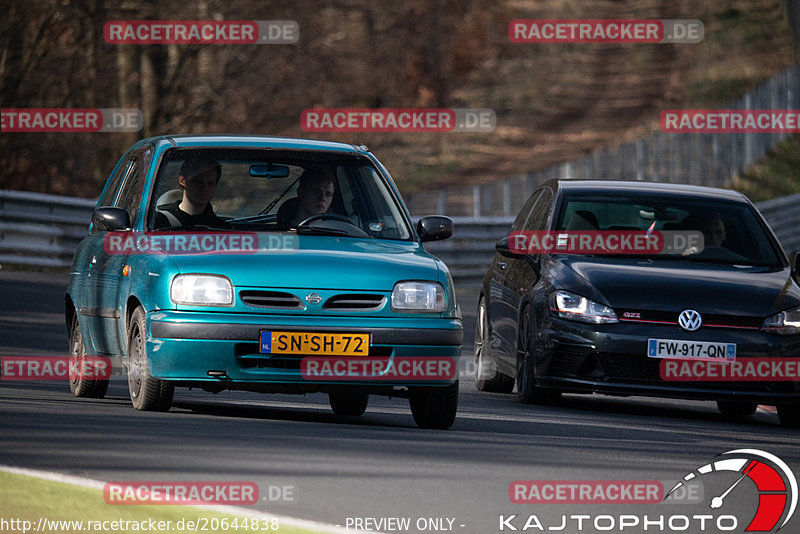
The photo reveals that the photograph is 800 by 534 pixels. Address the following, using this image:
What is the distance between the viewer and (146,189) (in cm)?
1128

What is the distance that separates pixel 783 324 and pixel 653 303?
0.92 m

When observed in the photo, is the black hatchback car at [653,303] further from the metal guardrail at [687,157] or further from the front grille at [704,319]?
the metal guardrail at [687,157]

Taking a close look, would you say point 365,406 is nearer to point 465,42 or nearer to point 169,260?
point 169,260

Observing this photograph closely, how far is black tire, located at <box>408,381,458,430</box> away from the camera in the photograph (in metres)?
10.7

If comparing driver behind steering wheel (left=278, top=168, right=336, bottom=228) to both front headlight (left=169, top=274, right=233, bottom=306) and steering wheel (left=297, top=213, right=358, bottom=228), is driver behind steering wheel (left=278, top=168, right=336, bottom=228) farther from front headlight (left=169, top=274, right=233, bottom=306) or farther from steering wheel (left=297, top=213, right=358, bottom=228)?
front headlight (left=169, top=274, right=233, bottom=306)

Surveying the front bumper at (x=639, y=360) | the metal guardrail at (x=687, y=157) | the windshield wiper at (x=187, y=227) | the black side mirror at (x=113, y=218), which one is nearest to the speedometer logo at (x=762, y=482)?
the front bumper at (x=639, y=360)

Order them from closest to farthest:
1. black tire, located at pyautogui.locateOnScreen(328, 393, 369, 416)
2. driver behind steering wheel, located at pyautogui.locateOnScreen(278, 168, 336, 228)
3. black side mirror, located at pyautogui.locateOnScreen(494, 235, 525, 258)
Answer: driver behind steering wheel, located at pyautogui.locateOnScreen(278, 168, 336, 228) → black tire, located at pyautogui.locateOnScreen(328, 393, 369, 416) → black side mirror, located at pyautogui.locateOnScreen(494, 235, 525, 258)

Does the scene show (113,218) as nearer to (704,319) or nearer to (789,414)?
(704,319)

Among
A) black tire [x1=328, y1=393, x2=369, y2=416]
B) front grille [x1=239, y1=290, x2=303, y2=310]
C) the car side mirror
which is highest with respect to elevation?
the car side mirror

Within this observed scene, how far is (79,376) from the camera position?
12.1 m

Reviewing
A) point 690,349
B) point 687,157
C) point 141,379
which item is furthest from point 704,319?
point 687,157

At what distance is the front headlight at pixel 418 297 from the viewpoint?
34.1 ft

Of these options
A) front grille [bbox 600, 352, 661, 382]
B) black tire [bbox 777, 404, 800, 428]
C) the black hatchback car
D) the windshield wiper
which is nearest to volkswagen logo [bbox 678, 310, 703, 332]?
the black hatchback car

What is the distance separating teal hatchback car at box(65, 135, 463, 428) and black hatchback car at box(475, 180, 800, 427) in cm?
150
